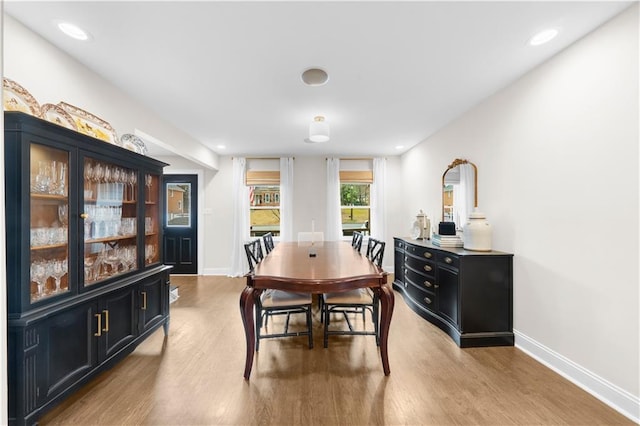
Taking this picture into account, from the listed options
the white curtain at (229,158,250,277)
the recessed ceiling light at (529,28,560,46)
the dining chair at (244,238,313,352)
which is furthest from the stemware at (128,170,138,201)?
the recessed ceiling light at (529,28,560,46)

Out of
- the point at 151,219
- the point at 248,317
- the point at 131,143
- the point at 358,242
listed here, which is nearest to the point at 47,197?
the point at 151,219

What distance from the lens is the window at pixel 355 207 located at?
18.6ft

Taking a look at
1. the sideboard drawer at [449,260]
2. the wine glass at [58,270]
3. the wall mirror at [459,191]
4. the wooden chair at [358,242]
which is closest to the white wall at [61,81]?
the wine glass at [58,270]

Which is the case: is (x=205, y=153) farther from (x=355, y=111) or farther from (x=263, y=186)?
(x=355, y=111)

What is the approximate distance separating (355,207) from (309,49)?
155 inches

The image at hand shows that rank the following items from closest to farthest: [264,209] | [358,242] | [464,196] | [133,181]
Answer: [133,181]
[464,196]
[358,242]
[264,209]

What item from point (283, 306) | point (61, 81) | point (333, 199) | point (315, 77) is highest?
point (315, 77)

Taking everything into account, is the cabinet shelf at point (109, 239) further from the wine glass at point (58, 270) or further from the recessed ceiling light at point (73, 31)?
the recessed ceiling light at point (73, 31)

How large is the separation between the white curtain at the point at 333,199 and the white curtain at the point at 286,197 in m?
0.74

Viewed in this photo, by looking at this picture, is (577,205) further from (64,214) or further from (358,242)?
(64,214)

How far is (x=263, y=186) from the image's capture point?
564cm

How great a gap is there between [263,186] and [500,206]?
4.12m

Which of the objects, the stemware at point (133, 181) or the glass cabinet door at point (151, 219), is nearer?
the stemware at point (133, 181)

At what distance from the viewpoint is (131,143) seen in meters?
2.75
